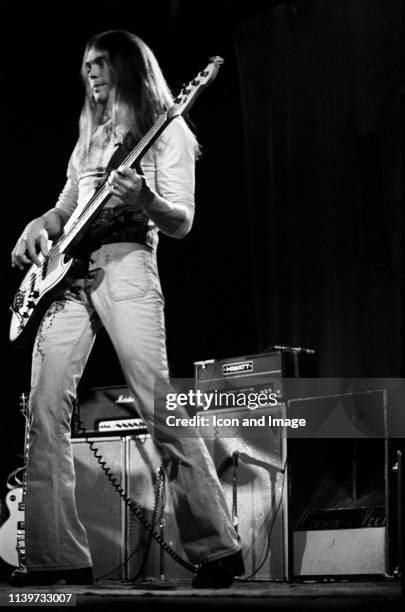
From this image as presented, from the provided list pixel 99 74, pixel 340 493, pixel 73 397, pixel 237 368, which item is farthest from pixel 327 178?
pixel 73 397

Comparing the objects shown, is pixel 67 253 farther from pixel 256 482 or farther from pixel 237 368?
pixel 256 482

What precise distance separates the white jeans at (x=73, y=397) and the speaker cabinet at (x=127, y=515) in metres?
0.78

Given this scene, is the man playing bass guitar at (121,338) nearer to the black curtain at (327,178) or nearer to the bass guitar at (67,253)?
the bass guitar at (67,253)

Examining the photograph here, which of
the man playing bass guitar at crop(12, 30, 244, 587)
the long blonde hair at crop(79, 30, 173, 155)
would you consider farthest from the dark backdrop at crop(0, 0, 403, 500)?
the man playing bass guitar at crop(12, 30, 244, 587)

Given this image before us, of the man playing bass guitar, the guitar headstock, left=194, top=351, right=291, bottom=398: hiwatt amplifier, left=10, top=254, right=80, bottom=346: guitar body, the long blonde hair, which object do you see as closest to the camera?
the man playing bass guitar

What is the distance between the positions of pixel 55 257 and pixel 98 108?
0.58m

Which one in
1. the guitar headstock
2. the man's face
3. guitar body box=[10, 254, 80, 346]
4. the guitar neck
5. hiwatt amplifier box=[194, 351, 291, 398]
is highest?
the man's face

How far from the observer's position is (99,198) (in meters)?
2.87

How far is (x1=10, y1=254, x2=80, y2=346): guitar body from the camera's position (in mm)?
2898

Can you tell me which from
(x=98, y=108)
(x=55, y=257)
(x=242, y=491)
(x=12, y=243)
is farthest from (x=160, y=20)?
(x=242, y=491)

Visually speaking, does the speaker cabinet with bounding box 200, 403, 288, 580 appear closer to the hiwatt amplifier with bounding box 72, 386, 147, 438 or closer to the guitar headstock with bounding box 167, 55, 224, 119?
the hiwatt amplifier with bounding box 72, 386, 147, 438

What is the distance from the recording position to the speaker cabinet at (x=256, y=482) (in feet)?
10.8

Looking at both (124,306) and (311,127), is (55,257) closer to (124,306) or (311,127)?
(124,306)

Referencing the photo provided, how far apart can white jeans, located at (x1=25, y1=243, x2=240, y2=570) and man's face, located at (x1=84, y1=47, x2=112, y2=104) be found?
2.07 ft
